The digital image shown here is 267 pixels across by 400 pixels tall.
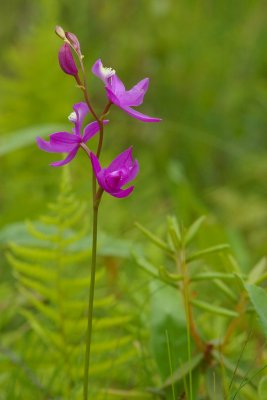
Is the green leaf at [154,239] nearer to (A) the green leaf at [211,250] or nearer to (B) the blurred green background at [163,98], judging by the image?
(A) the green leaf at [211,250]

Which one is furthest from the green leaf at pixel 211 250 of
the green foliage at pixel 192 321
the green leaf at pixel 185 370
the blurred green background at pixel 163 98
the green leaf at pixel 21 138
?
the blurred green background at pixel 163 98

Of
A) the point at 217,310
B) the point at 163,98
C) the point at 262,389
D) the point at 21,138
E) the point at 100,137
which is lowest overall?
the point at 262,389

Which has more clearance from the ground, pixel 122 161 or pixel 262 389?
pixel 122 161

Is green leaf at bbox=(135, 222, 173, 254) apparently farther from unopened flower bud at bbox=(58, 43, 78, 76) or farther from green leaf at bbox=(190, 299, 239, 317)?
unopened flower bud at bbox=(58, 43, 78, 76)

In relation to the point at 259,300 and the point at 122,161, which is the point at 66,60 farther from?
the point at 259,300

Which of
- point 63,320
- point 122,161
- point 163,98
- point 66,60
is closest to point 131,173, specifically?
point 122,161

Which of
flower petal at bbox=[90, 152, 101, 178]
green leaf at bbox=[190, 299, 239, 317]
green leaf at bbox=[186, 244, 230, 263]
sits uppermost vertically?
flower petal at bbox=[90, 152, 101, 178]

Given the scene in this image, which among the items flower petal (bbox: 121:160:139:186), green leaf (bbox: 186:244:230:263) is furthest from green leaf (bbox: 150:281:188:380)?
flower petal (bbox: 121:160:139:186)

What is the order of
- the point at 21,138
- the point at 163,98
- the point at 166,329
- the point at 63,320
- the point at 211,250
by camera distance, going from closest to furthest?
the point at 211,250 < the point at 166,329 < the point at 63,320 < the point at 21,138 < the point at 163,98
